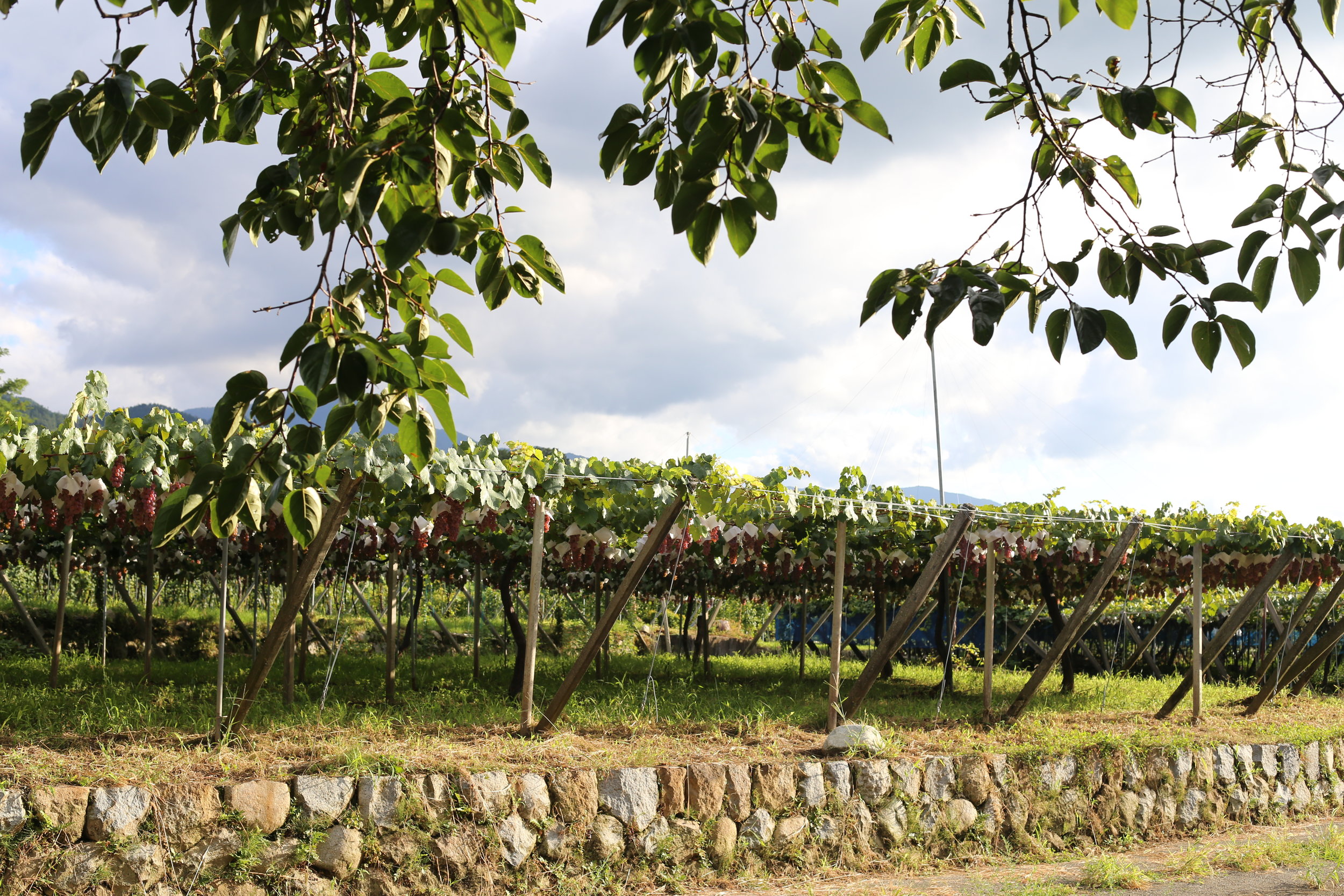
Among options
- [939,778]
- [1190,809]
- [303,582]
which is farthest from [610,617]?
[1190,809]

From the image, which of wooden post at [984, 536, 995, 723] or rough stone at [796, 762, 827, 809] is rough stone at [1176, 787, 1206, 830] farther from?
rough stone at [796, 762, 827, 809]

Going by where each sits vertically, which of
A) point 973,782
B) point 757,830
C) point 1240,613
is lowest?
point 757,830

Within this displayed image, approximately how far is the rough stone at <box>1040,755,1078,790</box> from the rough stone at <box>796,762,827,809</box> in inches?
62.2

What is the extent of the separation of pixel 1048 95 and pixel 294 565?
509 cm

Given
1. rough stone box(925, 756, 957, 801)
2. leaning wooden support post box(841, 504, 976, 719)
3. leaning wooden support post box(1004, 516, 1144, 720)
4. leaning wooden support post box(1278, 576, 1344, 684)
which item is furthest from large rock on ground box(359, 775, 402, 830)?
leaning wooden support post box(1278, 576, 1344, 684)

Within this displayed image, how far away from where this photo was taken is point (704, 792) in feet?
15.4

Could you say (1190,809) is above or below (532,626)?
below

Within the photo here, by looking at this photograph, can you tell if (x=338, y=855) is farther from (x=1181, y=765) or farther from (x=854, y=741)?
(x=1181, y=765)

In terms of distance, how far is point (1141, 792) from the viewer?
19.5 feet

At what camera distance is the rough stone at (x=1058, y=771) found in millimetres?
5582

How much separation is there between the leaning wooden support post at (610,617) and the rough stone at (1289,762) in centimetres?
510

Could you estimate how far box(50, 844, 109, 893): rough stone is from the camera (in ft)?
11.8

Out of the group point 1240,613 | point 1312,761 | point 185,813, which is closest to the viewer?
point 185,813

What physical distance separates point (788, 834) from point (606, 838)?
103cm
